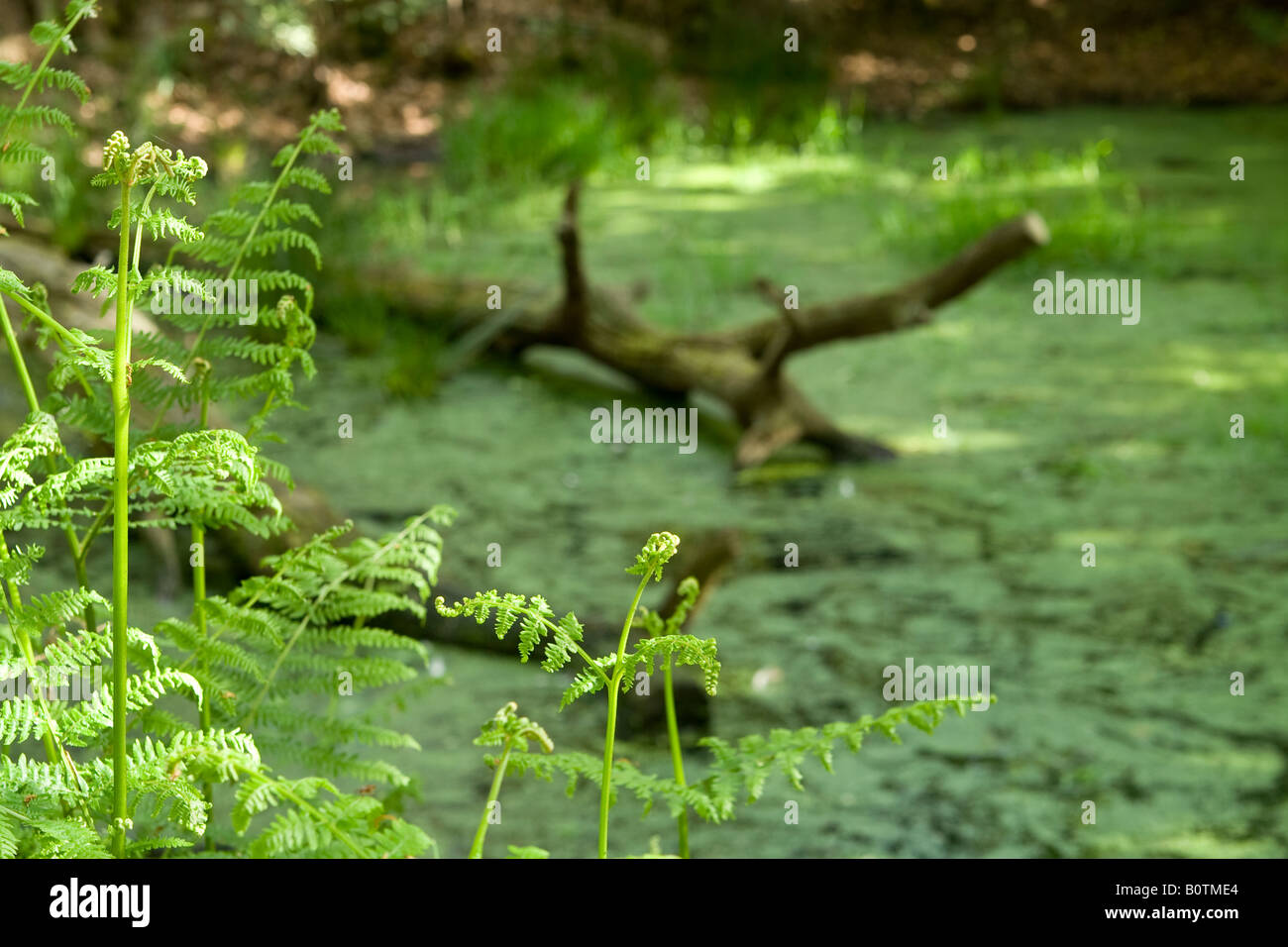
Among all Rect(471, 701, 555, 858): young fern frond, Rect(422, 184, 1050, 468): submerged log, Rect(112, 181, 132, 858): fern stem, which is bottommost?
Rect(471, 701, 555, 858): young fern frond

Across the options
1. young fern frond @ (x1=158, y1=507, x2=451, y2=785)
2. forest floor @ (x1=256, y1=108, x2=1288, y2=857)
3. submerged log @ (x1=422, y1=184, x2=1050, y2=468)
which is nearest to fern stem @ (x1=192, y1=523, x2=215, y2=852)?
young fern frond @ (x1=158, y1=507, x2=451, y2=785)

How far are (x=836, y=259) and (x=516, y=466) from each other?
239 centimetres

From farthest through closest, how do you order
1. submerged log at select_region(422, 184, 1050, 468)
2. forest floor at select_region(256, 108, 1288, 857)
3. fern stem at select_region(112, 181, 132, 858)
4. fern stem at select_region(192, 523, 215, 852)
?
submerged log at select_region(422, 184, 1050, 468) → forest floor at select_region(256, 108, 1288, 857) → fern stem at select_region(192, 523, 215, 852) → fern stem at select_region(112, 181, 132, 858)

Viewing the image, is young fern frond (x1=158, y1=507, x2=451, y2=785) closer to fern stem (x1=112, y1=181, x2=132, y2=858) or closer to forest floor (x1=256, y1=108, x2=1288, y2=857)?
fern stem (x1=112, y1=181, x2=132, y2=858)

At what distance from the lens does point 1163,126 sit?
8.27 metres

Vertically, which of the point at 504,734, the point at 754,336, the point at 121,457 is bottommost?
the point at 504,734

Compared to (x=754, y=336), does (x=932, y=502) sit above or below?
below

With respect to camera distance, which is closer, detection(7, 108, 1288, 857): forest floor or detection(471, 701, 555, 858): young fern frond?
detection(471, 701, 555, 858): young fern frond

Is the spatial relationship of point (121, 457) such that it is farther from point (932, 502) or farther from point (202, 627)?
point (932, 502)

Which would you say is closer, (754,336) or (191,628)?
(191,628)

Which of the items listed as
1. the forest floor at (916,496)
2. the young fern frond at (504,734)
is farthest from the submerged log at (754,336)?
the young fern frond at (504,734)

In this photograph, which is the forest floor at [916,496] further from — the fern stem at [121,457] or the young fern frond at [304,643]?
the fern stem at [121,457]

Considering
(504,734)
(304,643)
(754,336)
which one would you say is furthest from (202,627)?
(754,336)

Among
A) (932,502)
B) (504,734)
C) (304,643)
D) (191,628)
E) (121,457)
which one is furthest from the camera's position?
(932,502)
